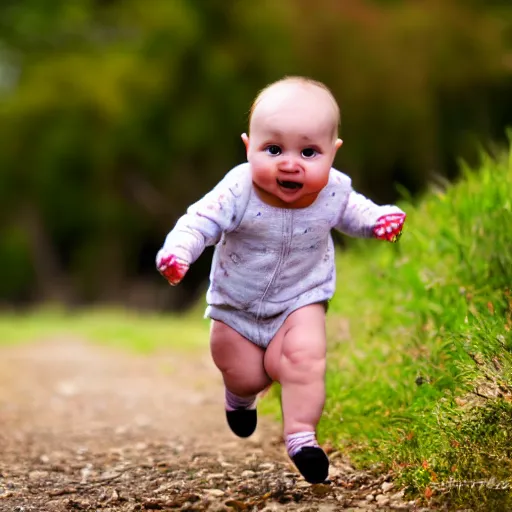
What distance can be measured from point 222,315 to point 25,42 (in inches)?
681

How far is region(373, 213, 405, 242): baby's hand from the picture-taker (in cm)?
275

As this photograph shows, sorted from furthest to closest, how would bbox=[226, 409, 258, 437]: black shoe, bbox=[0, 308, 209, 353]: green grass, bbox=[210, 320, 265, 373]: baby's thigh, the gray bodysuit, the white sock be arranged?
bbox=[0, 308, 209, 353]: green grass < bbox=[226, 409, 258, 437]: black shoe < bbox=[210, 320, 265, 373]: baby's thigh < the gray bodysuit < the white sock

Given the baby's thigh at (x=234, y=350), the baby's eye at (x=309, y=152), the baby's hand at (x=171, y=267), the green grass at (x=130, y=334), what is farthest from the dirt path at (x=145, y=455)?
the green grass at (x=130, y=334)

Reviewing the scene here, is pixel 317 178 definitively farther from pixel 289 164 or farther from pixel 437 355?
pixel 437 355

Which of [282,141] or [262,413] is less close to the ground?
[282,141]

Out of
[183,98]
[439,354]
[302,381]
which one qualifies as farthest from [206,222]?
[183,98]

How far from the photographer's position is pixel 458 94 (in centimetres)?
1491

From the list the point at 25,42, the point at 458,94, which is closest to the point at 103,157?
the point at 25,42

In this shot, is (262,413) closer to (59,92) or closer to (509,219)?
(509,219)

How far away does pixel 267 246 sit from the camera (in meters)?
2.77

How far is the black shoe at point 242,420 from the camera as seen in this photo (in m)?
3.08

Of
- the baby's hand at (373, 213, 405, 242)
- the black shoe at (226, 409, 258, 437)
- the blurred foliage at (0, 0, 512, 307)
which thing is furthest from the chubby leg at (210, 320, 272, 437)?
the blurred foliage at (0, 0, 512, 307)

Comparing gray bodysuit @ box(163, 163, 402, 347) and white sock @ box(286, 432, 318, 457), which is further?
gray bodysuit @ box(163, 163, 402, 347)

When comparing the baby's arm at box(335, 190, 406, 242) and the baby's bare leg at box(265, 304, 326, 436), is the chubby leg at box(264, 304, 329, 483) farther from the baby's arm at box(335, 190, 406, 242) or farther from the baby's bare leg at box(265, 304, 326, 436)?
the baby's arm at box(335, 190, 406, 242)
